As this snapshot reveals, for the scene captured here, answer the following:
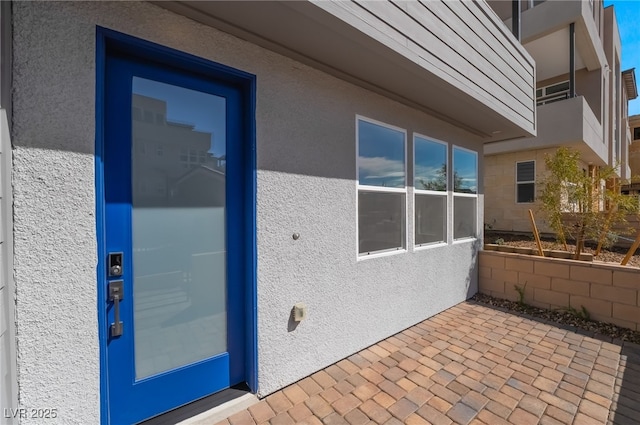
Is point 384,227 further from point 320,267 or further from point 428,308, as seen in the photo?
point 428,308

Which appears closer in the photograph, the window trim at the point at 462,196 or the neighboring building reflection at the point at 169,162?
the neighboring building reflection at the point at 169,162

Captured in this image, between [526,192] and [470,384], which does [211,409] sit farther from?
[526,192]

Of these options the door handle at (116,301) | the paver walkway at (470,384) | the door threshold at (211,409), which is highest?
the door handle at (116,301)

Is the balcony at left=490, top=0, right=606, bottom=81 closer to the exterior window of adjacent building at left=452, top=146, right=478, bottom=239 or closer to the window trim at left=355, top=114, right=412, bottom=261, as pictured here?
the exterior window of adjacent building at left=452, top=146, right=478, bottom=239

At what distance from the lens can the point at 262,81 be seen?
98.3 inches

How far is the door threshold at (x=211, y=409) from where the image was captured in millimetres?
2139

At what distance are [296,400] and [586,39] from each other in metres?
12.3

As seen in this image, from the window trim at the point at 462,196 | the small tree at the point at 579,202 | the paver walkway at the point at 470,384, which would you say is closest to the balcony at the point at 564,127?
the small tree at the point at 579,202

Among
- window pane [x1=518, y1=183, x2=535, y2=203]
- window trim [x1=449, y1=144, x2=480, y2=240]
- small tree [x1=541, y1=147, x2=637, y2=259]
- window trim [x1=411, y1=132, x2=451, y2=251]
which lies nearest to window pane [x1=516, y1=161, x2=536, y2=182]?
window pane [x1=518, y1=183, x2=535, y2=203]

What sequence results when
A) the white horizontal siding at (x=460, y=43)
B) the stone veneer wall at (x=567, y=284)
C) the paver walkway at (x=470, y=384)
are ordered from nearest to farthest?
1. the paver walkway at (x=470, y=384)
2. the white horizontal siding at (x=460, y=43)
3. the stone veneer wall at (x=567, y=284)

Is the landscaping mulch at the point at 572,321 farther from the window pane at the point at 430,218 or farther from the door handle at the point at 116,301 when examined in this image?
Answer: the door handle at the point at 116,301

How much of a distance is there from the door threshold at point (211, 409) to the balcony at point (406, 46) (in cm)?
Answer: 305

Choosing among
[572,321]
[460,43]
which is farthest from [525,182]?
[460,43]

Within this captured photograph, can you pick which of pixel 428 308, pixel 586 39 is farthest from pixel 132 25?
pixel 586 39
